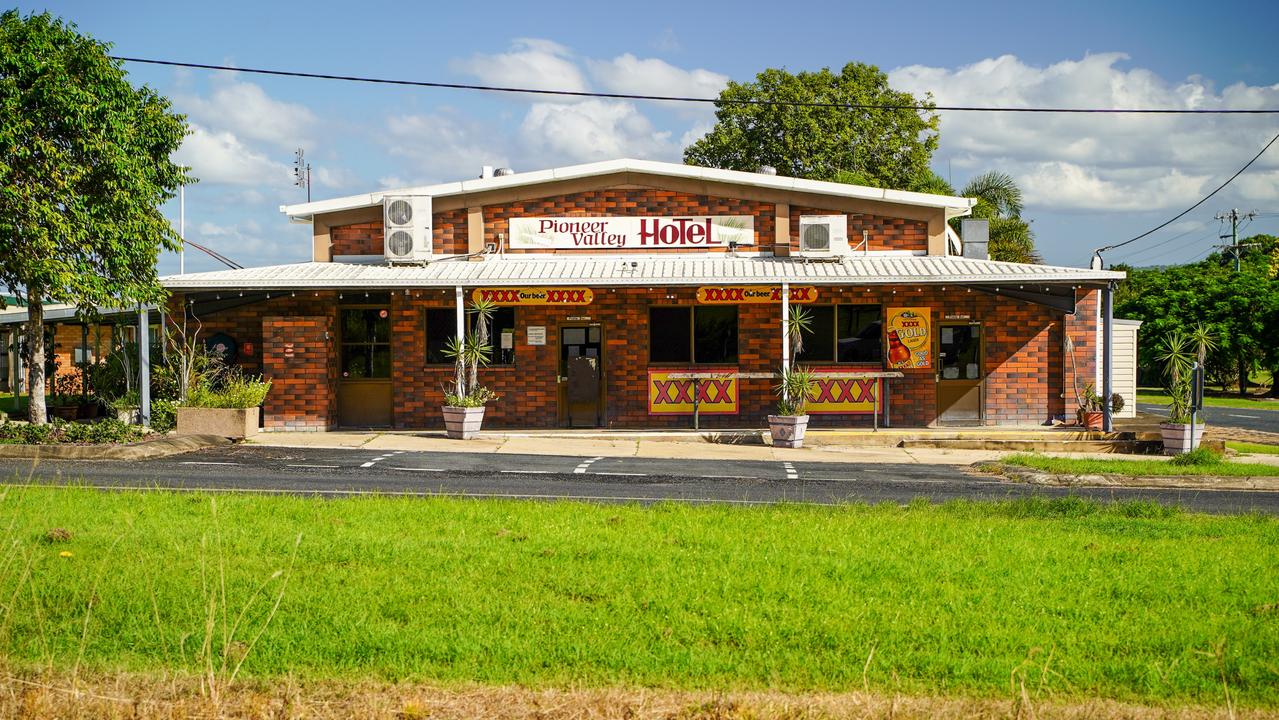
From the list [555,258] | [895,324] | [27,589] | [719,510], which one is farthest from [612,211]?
[27,589]

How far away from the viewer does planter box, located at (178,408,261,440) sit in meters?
18.0

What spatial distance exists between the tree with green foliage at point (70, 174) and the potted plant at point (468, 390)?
519cm

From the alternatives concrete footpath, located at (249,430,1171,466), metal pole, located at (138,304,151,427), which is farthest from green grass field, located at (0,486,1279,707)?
metal pole, located at (138,304,151,427)

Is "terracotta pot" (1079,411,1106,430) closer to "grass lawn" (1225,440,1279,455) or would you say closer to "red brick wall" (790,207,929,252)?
"grass lawn" (1225,440,1279,455)

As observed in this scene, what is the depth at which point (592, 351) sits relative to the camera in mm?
20953

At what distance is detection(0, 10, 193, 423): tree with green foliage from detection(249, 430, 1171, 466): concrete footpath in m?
3.67

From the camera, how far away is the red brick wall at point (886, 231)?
69.8ft

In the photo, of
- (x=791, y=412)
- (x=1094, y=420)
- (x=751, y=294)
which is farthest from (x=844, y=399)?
(x=1094, y=420)

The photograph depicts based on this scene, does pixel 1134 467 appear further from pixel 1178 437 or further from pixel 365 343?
pixel 365 343

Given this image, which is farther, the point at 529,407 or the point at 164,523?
the point at 529,407

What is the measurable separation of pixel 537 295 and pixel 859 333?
6204 millimetres

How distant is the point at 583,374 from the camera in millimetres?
20922

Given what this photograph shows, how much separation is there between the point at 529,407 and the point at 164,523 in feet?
40.3

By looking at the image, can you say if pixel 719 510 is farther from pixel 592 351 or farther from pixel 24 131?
pixel 24 131
